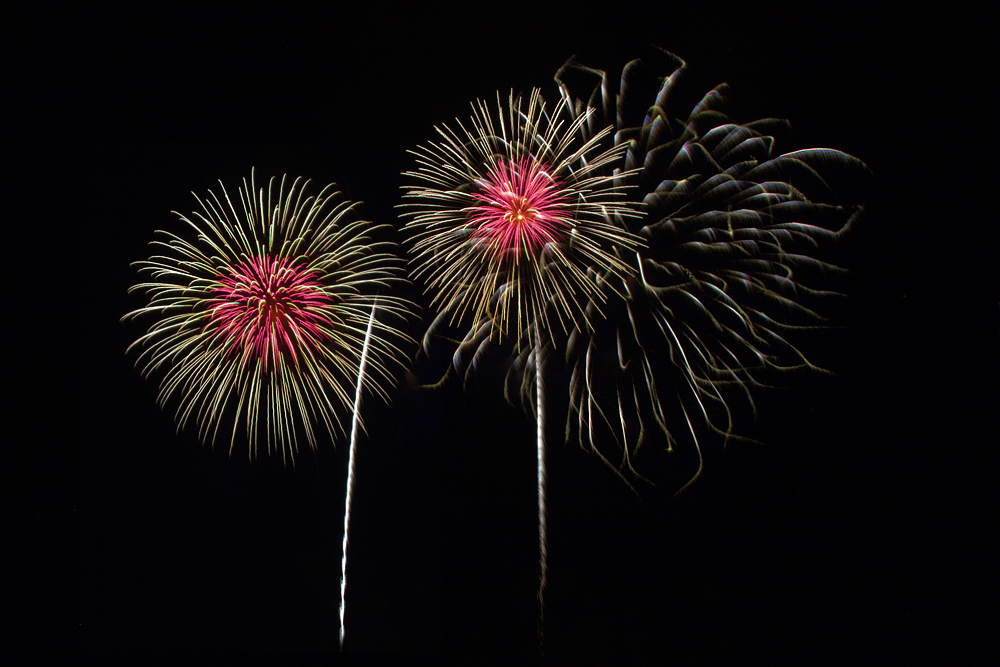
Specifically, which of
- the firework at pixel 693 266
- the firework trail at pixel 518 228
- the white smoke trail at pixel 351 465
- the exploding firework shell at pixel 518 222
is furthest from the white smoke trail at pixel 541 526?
the white smoke trail at pixel 351 465

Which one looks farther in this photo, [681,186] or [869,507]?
[869,507]

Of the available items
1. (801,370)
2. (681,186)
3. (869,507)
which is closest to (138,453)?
(681,186)

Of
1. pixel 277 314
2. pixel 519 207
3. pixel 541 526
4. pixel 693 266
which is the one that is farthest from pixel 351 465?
pixel 693 266

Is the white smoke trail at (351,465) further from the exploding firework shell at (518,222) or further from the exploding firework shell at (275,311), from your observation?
the exploding firework shell at (518,222)

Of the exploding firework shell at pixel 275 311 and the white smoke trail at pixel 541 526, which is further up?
the exploding firework shell at pixel 275 311

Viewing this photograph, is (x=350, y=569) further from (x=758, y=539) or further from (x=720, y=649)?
(x=758, y=539)

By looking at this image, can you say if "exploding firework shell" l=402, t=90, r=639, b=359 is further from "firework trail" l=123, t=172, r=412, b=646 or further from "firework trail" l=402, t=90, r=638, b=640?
"firework trail" l=123, t=172, r=412, b=646
